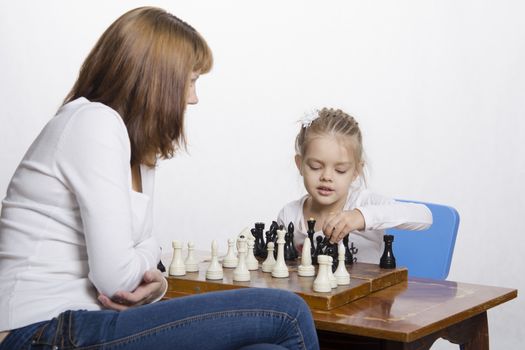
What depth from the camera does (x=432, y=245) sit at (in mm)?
3217

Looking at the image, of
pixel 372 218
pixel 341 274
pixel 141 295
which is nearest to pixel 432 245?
pixel 372 218

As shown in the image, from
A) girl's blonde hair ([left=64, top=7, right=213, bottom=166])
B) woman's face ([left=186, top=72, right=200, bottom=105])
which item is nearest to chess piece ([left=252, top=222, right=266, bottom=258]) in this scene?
woman's face ([left=186, top=72, right=200, bottom=105])

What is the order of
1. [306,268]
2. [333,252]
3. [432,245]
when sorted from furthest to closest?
[432,245] → [333,252] → [306,268]

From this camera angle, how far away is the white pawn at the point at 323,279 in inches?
86.4

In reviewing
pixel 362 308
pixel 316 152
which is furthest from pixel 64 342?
pixel 316 152

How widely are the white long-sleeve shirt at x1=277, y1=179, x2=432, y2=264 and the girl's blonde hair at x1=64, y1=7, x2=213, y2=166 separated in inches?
36.6

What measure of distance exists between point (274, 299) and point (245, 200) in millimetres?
2913

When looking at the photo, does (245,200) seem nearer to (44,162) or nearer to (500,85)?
(500,85)

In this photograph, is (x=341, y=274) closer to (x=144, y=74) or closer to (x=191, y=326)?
(x=191, y=326)

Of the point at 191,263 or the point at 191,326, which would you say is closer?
the point at 191,326

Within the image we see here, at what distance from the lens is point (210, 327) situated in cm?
183

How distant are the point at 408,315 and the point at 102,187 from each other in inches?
32.4

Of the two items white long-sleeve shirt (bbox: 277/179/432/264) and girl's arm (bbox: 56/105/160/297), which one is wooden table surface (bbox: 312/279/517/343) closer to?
white long-sleeve shirt (bbox: 277/179/432/264)

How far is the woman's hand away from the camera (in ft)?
6.30
